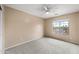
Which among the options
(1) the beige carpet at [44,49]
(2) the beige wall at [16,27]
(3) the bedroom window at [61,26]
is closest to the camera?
(1) the beige carpet at [44,49]

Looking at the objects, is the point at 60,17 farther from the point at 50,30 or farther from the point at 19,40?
the point at 19,40

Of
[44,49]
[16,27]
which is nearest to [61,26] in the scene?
[44,49]

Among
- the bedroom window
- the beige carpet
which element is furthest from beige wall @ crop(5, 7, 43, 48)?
the bedroom window

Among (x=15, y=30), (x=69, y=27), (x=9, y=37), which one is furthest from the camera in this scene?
(x=69, y=27)

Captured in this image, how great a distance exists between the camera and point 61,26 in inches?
228

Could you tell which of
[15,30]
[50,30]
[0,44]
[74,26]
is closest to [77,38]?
[74,26]

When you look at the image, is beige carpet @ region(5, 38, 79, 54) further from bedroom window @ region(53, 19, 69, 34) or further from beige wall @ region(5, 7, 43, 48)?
bedroom window @ region(53, 19, 69, 34)

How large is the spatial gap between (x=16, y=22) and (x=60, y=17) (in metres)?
3.49

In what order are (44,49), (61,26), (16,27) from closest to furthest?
1. (44,49)
2. (16,27)
3. (61,26)

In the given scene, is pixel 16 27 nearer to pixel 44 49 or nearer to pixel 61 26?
pixel 44 49

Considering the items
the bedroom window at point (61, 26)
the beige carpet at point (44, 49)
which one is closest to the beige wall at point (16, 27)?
the beige carpet at point (44, 49)

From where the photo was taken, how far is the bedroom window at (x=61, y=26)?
5.28 meters

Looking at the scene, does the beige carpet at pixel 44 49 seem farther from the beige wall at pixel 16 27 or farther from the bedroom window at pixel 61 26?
the bedroom window at pixel 61 26

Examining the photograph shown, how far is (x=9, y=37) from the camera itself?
3389 millimetres
